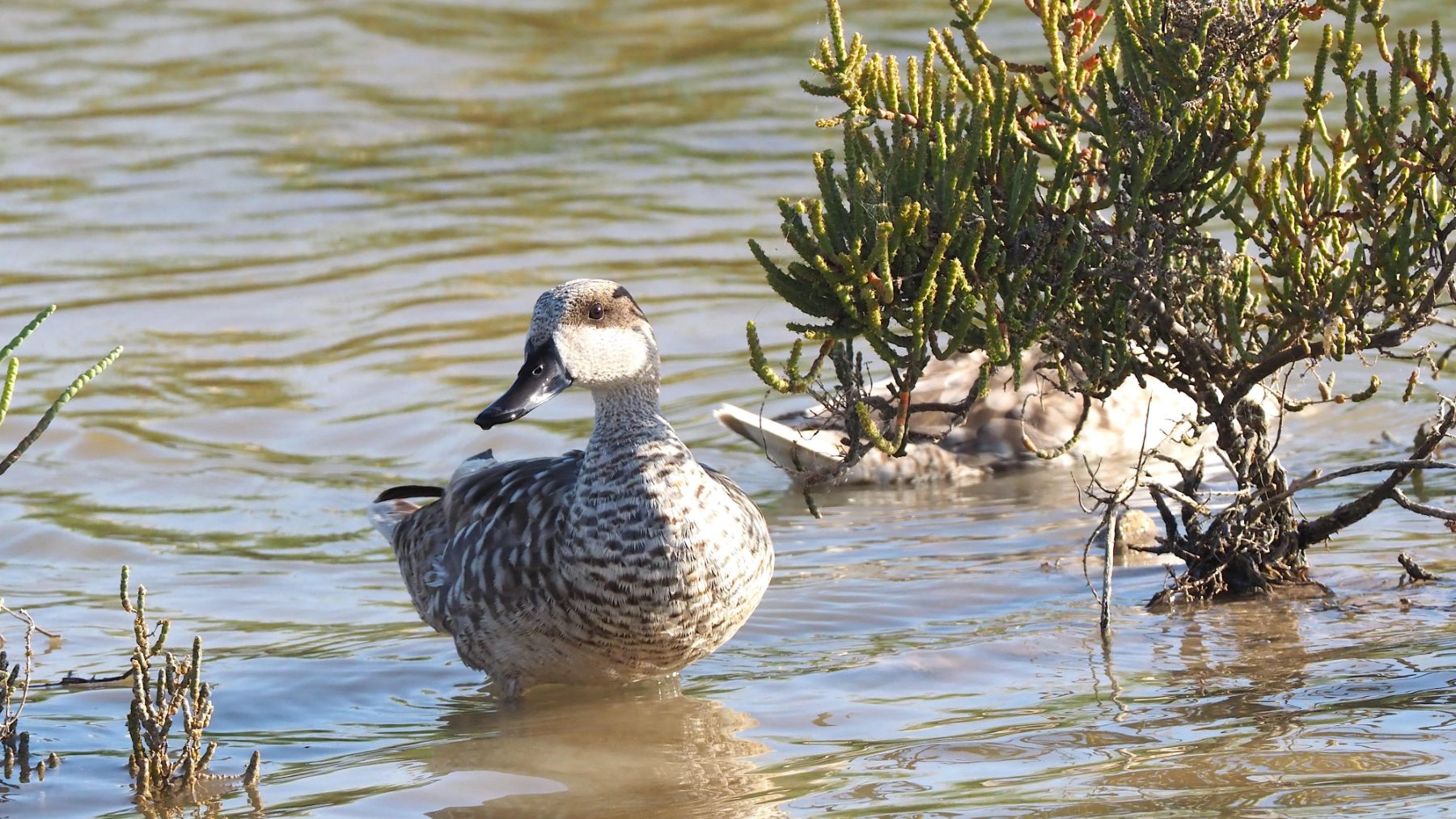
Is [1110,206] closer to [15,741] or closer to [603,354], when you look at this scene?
[603,354]

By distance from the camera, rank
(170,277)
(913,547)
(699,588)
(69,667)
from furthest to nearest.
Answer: (170,277) < (913,547) < (69,667) < (699,588)

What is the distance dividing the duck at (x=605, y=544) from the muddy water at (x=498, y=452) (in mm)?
234

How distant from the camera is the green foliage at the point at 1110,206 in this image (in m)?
5.36

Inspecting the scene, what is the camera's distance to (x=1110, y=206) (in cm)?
562

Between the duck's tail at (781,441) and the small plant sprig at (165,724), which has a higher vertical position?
the small plant sprig at (165,724)

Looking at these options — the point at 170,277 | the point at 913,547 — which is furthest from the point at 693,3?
the point at 913,547

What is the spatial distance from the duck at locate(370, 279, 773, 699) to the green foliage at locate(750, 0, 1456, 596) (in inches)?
21.5

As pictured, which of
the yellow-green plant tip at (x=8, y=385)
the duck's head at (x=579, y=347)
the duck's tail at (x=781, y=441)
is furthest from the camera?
the duck's tail at (x=781, y=441)

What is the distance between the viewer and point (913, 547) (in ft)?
25.8

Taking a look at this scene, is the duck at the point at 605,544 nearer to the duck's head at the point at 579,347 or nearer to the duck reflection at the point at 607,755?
the duck's head at the point at 579,347

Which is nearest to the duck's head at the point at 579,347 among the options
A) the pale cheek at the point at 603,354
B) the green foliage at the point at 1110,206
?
the pale cheek at the point at 603,354

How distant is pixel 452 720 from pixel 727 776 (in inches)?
48.5

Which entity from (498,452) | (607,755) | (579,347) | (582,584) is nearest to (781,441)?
(498,452)

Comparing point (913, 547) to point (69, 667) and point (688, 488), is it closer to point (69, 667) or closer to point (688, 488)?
point (688, 488)
